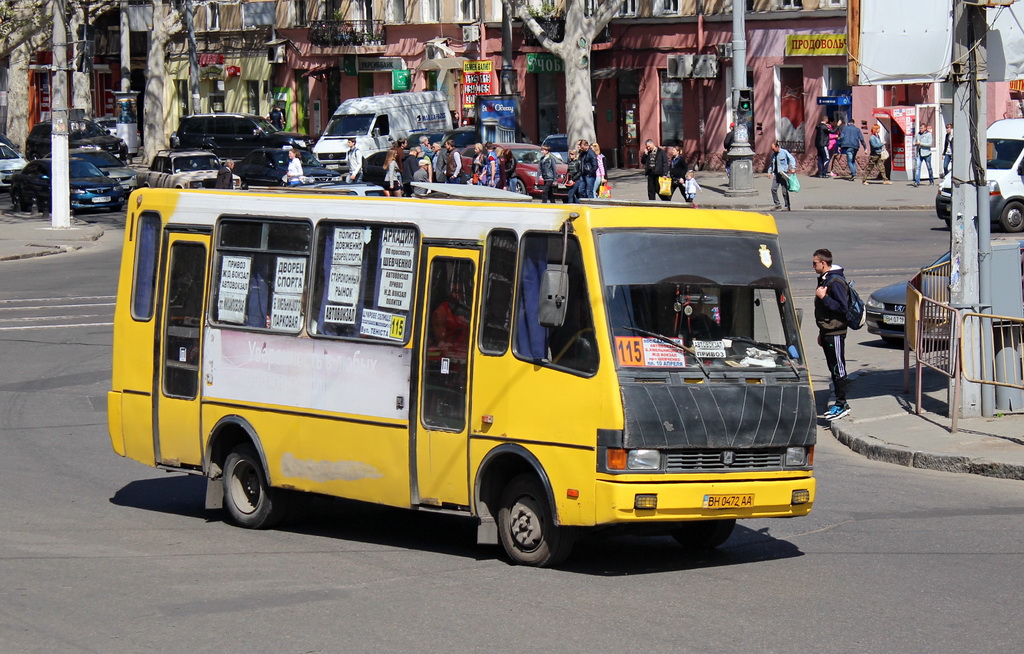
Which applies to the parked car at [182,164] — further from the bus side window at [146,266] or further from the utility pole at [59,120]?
the bus side window at [146,266]

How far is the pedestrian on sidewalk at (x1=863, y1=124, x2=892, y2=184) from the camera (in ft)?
141

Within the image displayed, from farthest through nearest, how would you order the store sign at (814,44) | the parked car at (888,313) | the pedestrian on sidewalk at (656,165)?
1. the store sign at (814,44)
2. the pedestrian on sidewalk at (656,165)
3. the parked car at (888,313)

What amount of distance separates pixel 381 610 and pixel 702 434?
2073mm

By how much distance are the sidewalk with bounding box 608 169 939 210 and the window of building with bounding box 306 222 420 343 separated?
24.3 metres

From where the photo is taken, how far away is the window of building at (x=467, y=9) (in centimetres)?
6013

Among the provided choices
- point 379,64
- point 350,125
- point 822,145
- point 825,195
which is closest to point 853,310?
point 825,195

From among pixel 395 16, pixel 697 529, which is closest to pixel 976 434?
pixel 697 529

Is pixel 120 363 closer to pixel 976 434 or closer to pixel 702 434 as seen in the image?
pixel 702 434

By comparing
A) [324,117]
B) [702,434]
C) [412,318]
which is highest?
[324,117]

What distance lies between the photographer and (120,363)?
37.2ft

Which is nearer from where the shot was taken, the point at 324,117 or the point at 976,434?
the point at 976,434

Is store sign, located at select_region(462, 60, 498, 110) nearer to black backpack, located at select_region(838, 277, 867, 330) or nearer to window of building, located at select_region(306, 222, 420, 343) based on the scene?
black backpack, located at select_region(838, 277, 867, 330)

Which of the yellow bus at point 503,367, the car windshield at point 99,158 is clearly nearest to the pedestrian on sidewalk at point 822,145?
the car windshield at point 99,158

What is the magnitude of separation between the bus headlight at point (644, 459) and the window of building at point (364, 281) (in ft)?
6.28
